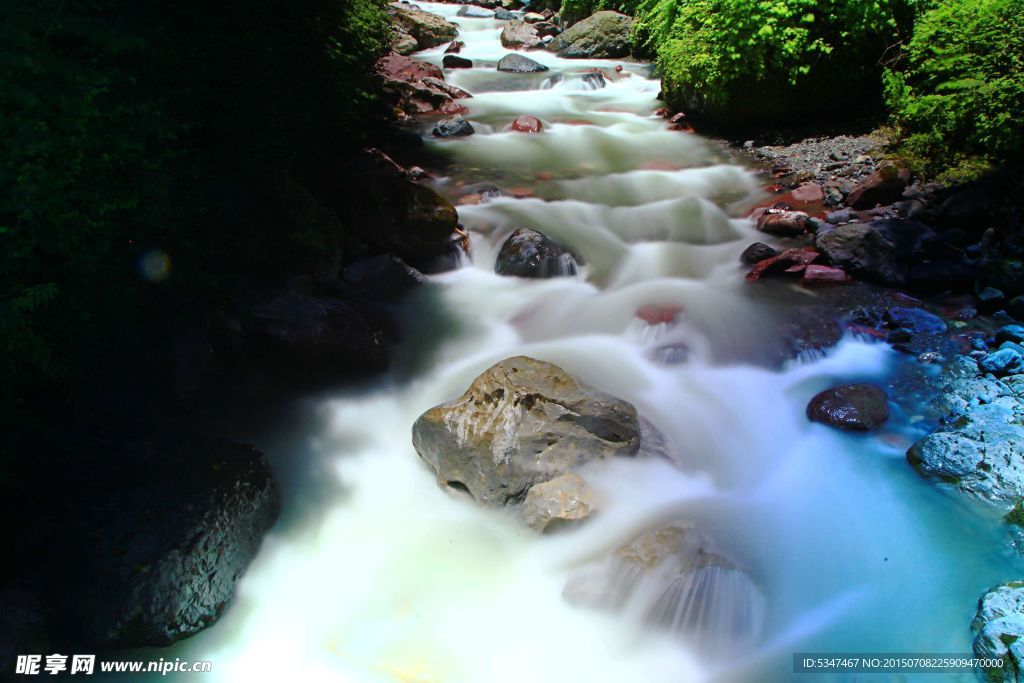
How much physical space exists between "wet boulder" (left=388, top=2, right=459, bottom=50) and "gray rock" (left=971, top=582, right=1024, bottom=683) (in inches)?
699

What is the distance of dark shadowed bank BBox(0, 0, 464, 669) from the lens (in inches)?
135

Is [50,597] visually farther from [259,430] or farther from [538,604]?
[538,604]

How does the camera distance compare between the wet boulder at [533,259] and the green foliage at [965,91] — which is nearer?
the wet boulder at [533,259]

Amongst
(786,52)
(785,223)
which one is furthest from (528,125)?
(785,223)

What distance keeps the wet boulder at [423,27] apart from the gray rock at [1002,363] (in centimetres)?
1610

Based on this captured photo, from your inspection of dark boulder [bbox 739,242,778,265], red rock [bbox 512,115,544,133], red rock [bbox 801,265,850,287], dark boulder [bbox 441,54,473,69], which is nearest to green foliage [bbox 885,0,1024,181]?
red rock [bbox 801,265,850,287]

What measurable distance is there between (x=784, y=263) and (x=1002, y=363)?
2.27m

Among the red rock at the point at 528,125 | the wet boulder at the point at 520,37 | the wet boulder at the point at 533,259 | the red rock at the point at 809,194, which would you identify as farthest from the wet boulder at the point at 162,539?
the wet boulder at the point at 520,37

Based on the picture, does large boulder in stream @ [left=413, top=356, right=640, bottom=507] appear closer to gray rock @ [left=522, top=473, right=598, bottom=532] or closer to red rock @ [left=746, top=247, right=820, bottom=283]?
gray rock @ [left=522, top=473, right=598, bottom=532]

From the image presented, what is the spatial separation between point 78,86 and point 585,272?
16.4 feet

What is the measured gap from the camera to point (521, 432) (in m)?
4.41

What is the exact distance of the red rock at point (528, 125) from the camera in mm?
11406

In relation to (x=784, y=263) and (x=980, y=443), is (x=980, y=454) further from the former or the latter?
(x=784, y=263)

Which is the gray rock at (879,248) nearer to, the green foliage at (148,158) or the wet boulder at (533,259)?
the wet boulder at (533,259)
